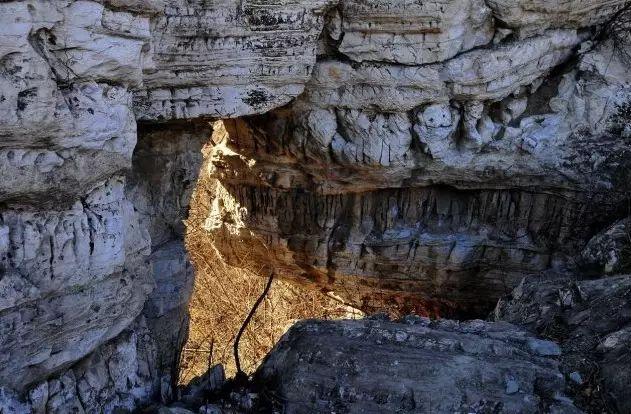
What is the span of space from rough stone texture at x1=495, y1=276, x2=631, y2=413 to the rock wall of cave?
648mm

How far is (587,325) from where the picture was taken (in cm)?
400

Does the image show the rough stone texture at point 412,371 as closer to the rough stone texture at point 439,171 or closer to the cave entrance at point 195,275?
the cave entrance at point 195,275

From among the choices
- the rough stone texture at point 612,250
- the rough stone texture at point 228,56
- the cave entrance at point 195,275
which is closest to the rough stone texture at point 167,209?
the cave entrance at point 195,275

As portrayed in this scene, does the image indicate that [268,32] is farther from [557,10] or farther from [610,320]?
[610,320]

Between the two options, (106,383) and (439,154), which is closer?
(106,383)

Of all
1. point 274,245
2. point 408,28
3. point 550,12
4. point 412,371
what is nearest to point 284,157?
point 274,245

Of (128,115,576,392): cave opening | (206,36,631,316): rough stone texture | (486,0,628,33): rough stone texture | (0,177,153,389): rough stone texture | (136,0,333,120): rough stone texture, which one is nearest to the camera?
(0,177,153,389): rough stone texture

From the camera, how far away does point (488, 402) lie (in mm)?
3576

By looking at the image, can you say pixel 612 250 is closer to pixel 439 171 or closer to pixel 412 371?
pixel 439 171

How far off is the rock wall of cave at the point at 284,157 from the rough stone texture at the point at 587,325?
2.13ft

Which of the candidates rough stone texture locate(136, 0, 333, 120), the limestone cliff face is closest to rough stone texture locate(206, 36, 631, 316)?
the limestone cliff face

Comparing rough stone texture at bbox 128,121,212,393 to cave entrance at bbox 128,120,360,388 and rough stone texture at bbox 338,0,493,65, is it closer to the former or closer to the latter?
cave entrance at bbox 128,120,360,388

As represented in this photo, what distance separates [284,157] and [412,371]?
96.1 inches

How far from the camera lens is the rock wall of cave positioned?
3398mm
